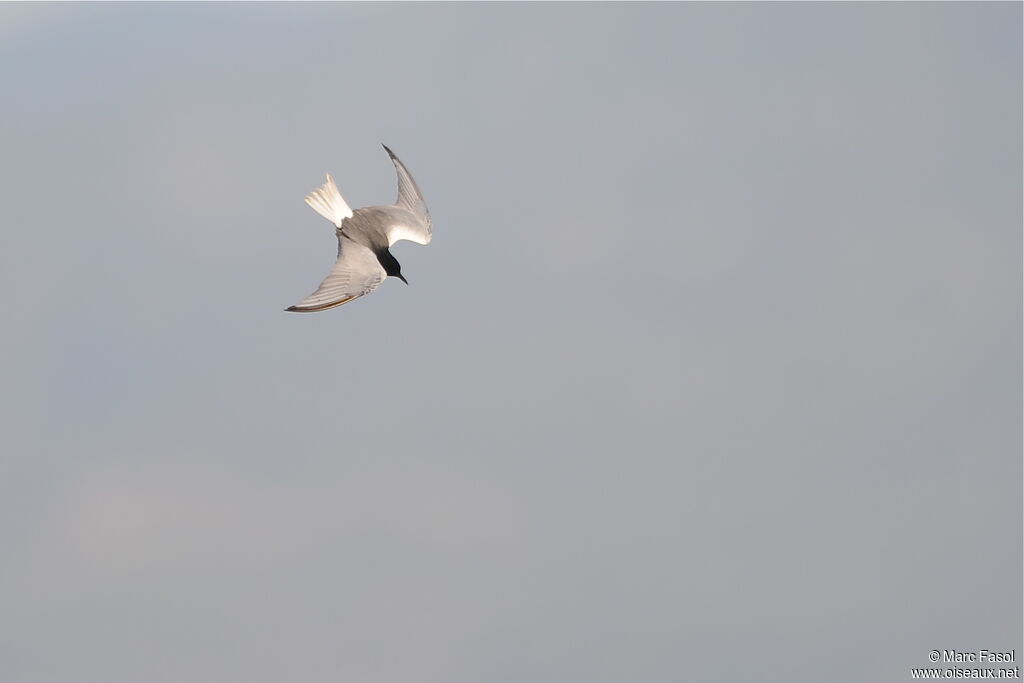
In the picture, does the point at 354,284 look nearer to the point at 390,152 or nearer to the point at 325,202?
the point at 325,202

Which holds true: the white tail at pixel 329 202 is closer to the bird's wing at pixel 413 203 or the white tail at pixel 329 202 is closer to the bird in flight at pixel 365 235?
the bird in flight at pixel 365 235

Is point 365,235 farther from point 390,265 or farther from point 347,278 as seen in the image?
point 347,278

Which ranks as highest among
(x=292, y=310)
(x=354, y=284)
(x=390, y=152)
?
(x=390, y=152)

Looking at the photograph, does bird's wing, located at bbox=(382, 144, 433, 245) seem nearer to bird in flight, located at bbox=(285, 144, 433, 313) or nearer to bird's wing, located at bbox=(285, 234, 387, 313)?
bird in flight, located at bbox=(285, 144, 433, 313)

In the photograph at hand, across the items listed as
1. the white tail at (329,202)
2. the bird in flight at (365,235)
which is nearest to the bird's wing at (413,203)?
the bird in flight at (365,235)

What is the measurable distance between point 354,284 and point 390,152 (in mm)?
6532

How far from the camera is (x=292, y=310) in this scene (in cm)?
2153

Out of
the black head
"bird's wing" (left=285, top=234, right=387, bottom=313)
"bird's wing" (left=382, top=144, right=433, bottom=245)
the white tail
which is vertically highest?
"bird's wing" (left=382, top=144, right=433, bottom=245)

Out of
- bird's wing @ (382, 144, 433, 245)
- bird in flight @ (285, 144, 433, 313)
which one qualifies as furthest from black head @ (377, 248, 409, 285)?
bird's wing @ (382, 144, 433, 245)

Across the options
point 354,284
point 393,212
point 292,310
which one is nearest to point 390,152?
point 393,212

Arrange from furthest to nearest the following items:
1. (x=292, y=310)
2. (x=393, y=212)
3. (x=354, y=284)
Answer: (x=393, y=212) → (x=354, y=284) → (x=292, y=310)

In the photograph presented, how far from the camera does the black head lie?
26.0 metres

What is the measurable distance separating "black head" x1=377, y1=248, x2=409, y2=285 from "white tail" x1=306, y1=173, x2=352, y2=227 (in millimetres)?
1772

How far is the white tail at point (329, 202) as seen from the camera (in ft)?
89.4
